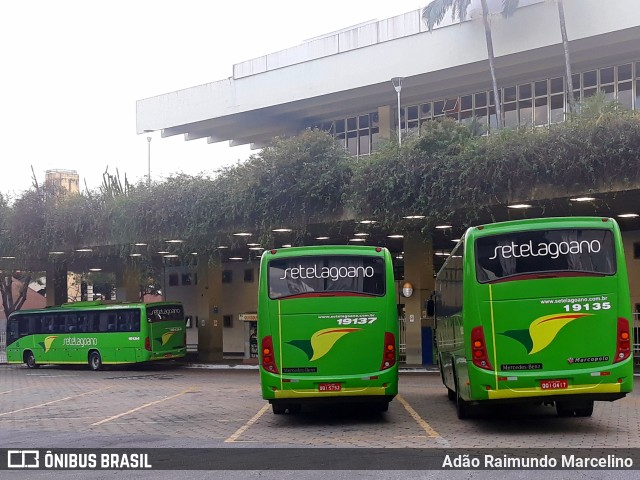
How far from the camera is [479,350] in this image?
1338 centimetres

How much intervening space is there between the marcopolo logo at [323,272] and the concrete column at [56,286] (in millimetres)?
32815

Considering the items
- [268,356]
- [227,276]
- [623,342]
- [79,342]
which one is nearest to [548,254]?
[623,342]

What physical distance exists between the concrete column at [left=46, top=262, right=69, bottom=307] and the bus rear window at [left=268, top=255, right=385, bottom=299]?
3272 centimetres

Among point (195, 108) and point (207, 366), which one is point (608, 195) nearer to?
point (207, 366)

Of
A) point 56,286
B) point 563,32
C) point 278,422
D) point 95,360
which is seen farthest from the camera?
point 56,286

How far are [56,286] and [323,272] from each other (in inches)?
1335

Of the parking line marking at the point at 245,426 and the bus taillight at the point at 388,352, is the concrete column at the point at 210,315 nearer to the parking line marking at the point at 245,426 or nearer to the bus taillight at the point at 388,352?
the parking line marking at the point at 245,426

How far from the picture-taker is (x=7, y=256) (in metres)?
39.5

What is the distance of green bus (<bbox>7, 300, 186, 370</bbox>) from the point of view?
37625 mm

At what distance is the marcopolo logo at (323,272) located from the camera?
15.7m

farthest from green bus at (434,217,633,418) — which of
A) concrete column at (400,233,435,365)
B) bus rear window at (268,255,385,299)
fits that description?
concrete column at (400,233,435,365)

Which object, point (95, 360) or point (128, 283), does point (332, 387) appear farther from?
point (128, 283)

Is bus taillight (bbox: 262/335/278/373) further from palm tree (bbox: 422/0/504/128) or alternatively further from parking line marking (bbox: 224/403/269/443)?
palm tree (bbox: 422/0/504/128)

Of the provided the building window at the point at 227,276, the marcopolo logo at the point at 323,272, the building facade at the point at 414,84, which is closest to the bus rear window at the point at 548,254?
the marcopolo logo at the point at 323,272
